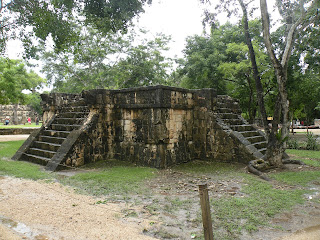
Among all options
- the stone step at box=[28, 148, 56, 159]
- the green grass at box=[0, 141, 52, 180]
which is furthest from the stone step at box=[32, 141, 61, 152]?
the green grass at box=[0, 141, 52, 180]

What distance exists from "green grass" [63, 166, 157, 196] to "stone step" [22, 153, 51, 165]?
74.5 inches

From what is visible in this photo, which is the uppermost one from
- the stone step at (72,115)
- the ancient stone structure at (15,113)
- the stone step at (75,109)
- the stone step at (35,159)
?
the ancient stone structure at (15,113)

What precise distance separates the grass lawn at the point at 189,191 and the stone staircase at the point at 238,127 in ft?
3.04

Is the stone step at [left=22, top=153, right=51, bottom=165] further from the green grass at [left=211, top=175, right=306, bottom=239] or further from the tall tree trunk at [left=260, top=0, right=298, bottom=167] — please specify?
the tall tree trunk at [left=260, top=0, right=298, bottom=167]

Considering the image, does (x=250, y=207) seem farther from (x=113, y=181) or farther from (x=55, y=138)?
(x=55, y=138)

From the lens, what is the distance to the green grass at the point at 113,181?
5.19 meters

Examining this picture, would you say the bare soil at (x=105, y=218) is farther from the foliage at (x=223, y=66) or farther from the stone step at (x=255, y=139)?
the foliage at (x=223, y=66)

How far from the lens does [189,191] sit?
521 cm

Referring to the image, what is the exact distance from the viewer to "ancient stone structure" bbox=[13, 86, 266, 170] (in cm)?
735

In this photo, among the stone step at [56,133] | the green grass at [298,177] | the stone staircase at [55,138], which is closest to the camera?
the green grass at [298,177]

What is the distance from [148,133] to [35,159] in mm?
3908

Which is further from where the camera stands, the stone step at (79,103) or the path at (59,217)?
the stone step at (79,103)

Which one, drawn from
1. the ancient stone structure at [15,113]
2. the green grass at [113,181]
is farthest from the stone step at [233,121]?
the ancient stone structure at [15,113]

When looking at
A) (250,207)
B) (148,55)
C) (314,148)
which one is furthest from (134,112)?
(148,55)
